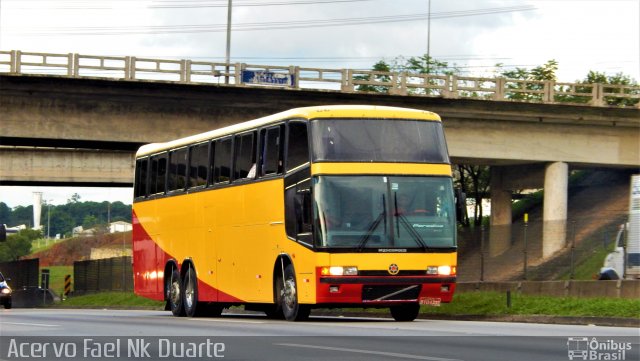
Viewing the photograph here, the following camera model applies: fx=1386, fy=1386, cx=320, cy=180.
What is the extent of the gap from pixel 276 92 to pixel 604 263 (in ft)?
61.3

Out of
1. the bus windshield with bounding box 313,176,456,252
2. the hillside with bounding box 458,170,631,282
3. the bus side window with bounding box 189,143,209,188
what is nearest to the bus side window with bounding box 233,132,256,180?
the bus side window with bounding box 189,143,209,188

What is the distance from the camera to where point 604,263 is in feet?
133

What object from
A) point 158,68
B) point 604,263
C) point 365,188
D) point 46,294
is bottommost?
point 46,294

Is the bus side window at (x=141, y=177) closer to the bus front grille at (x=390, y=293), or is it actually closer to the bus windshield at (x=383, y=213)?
the bus windshield at (x=383, y=213)

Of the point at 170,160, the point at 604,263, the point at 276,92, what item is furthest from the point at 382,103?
the point at 170,160

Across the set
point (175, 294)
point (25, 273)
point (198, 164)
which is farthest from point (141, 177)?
point (25, 273)

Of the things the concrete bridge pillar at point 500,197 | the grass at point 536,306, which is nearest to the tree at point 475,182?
the concrete bridge pillar at point 500,197

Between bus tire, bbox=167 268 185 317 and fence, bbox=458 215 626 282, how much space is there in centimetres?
965

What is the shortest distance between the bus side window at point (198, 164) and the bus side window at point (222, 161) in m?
0.58

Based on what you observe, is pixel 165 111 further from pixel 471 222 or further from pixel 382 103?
pixel 471 222

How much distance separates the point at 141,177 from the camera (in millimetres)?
34625

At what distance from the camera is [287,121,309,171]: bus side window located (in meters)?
25.2

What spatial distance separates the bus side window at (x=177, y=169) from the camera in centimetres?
3133

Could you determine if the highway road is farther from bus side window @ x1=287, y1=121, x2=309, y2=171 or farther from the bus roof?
the bus roof
